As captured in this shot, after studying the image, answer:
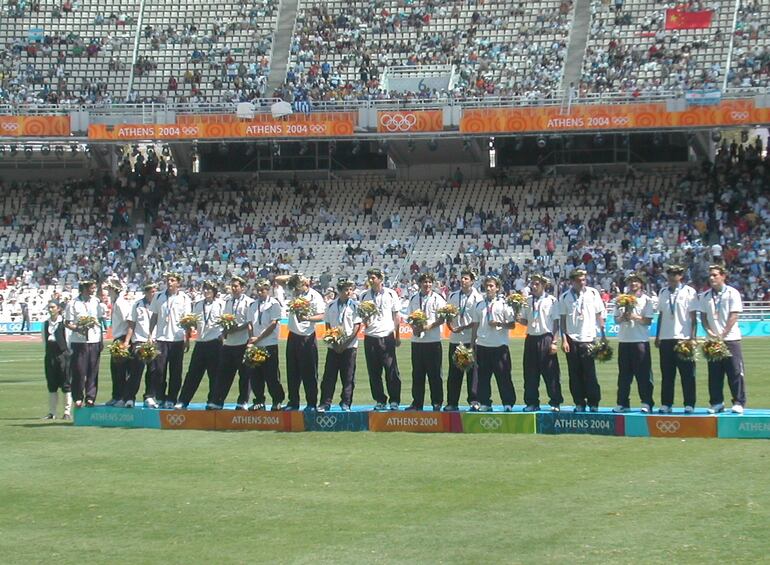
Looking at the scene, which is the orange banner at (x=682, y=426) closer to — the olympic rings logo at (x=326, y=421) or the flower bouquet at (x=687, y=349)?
the flower bouquet at (x=687, y=349)

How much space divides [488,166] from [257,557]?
41.6m

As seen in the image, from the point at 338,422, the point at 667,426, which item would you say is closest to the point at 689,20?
the point at 338,422

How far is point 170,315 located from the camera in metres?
19.0

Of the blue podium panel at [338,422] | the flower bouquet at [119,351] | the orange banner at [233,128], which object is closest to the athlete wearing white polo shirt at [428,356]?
the blue podium panel at [338,422]

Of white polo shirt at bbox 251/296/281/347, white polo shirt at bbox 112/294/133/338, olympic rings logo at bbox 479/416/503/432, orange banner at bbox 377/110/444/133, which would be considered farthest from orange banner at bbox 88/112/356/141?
olympic rings logo at bbox 479/416/503/432

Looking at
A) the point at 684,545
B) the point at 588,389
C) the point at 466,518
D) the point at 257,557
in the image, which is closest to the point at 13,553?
the point at 257,557

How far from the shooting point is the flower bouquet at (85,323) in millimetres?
18781

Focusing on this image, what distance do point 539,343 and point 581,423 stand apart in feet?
4.82

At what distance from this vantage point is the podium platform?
1555cm

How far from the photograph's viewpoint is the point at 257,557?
1010 centimetres

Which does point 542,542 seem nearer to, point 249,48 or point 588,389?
point 588,389

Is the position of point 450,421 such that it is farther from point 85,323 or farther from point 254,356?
point 85,323

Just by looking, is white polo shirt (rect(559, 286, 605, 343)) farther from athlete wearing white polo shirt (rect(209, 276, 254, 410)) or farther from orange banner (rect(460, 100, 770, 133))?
orange banner (rect(460, 100, 770, 133))

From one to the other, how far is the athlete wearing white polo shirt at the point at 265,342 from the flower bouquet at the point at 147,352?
1419mm
